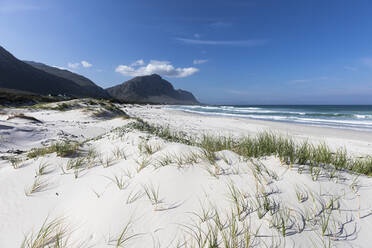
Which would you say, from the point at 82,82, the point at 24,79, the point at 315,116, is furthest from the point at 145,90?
the point at 315,116

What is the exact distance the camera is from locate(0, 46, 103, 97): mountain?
56.2m

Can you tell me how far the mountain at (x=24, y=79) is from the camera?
185ft

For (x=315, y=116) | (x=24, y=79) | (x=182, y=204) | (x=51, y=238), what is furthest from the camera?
(x=24, y=79)

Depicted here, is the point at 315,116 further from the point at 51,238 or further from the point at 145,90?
the point at 145,90

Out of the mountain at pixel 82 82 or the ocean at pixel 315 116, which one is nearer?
the ocean at pixel 315 116

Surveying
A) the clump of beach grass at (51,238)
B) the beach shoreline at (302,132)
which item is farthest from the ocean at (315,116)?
the clump of beach grass at (51,238)

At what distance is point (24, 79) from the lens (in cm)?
6103

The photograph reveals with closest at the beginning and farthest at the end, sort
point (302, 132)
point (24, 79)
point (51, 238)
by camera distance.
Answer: point (51, 238) → point (302, 132) → point (24, 79)

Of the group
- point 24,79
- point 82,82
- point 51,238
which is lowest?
point 51,238

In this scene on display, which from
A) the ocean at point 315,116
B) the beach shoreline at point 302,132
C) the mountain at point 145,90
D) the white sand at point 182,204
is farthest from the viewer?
the mountain at point 145,90

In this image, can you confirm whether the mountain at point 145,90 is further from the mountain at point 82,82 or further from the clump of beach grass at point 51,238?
the clump of beach grass at point 51,238

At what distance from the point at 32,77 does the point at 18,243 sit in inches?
3514

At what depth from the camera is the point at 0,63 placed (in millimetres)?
59031

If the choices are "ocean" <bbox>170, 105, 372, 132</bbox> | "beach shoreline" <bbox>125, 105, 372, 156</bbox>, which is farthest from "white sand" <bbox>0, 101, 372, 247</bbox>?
"ocean" <bbox>170, 105, 372, 132</bbox>
